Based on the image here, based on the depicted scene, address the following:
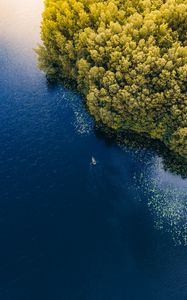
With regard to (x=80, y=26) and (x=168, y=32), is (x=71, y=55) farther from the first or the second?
(x=168, y=32)

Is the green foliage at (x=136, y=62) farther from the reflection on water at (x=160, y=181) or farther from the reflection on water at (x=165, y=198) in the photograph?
the reflection on water at (x=165, y=198)

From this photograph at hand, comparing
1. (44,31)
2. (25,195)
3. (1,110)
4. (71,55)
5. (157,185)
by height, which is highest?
(44,31)

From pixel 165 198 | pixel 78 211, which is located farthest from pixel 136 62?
pixel 78 211

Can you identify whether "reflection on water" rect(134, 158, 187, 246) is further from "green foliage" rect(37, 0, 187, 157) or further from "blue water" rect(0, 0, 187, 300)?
"green foliage" rect(37, 0, 187, 157)

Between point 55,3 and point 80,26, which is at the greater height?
point 55,3

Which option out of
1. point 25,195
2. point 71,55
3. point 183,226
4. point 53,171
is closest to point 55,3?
point 71,55

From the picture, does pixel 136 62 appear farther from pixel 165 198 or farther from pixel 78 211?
pixel 78 211

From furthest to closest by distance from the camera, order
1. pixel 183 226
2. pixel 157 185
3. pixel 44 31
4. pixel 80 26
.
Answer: pixel 44 31 → pixel 80 26 → pixel 157 185 → pixel 183 226

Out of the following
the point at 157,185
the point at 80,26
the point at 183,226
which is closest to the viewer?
the point at 183,226
